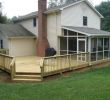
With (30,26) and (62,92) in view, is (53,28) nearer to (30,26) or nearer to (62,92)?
(30,26)

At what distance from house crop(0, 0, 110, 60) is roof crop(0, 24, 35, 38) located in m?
1.68

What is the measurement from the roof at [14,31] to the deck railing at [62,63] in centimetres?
987

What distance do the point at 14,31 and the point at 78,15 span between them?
26.1 ft

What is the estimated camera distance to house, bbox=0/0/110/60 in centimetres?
2075

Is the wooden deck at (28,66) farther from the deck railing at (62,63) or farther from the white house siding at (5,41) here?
the white house siding at (5,41)

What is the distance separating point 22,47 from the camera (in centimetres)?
2669

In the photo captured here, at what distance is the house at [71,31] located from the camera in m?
20.8

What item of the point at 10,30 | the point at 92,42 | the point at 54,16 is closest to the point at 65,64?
the point at 92,42

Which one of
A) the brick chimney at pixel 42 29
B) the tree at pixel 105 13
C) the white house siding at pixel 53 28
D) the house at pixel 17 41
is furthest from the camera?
the tree at pixel 105 13

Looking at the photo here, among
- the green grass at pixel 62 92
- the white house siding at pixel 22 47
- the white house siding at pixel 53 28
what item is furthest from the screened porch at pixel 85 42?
the green grass at pixel 62 92

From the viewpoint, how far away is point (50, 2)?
6009 centimetres

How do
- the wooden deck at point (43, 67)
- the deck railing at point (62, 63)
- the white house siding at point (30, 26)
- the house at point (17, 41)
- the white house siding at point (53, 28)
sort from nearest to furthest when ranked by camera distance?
the wooden deck at point (43, 67)
the deck railing at point (62, 63)
the white house siding at point (53, 28)
the house at point (17, 41)
the white house siding at point (30, 26)

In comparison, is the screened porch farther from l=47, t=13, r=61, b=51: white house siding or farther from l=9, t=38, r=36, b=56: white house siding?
l=9, t=38, r=36, b=56: white house siding

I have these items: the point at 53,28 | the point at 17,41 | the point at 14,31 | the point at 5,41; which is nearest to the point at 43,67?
the point at 53,28
